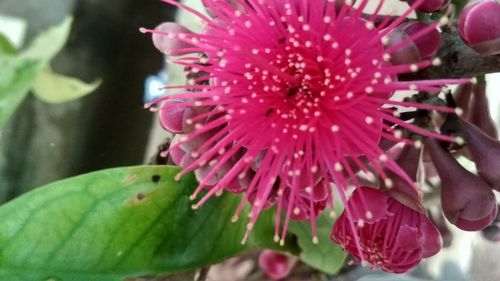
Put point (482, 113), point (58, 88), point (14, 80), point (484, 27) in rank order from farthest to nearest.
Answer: point (58, 88), point (14, 80), point (482, 113), point (484, 27)

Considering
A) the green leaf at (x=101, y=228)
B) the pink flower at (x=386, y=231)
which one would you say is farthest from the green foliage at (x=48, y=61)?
the pink flower at (x=386, y=231)

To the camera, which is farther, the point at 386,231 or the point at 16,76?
the point at 16,76

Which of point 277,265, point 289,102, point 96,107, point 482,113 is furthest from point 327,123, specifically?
point 96,107

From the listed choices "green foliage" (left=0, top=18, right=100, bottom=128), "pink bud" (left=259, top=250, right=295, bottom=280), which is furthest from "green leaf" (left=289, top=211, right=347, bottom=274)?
"green foliage" (left=0, top=18, right=100, bottom=128)

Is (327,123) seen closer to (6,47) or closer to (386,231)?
(386,231)

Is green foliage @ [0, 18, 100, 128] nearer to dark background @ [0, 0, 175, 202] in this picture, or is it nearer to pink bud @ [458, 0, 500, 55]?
dark background @ [0, 0, 175, 202]

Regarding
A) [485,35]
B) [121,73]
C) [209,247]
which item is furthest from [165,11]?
[485,35]
